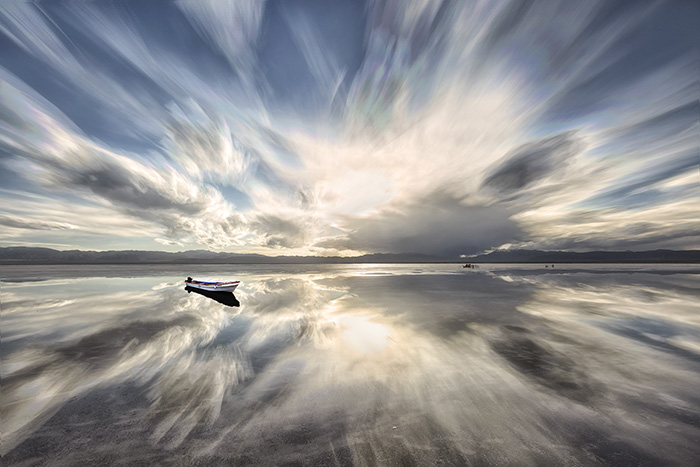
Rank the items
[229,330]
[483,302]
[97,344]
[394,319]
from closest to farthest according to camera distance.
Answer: [97,344], [229,330], [394,319], [483,302]

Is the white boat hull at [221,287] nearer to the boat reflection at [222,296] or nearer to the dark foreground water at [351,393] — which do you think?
the boat reflection at [222,296]

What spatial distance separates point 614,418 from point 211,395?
14.0 metres

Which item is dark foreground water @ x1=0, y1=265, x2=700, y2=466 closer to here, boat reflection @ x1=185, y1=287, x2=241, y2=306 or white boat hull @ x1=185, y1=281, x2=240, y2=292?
boat reflection @ x1=185, y1=287, x2=241, y2=306

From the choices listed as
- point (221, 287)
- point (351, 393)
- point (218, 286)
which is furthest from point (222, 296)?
point (351, 393)

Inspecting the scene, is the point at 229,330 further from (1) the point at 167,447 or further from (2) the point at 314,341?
(1) the point at 167,447

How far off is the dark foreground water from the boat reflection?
11.2 m

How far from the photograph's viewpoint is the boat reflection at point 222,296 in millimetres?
31558

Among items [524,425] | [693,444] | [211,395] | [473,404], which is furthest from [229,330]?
[693,444]

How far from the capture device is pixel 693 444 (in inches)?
278

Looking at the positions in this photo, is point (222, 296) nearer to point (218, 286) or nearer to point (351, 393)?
point (218, 286)

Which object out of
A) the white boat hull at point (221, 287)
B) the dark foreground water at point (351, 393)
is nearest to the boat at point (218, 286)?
the white boat hull at point (221, 287)

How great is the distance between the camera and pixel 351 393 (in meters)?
9.95

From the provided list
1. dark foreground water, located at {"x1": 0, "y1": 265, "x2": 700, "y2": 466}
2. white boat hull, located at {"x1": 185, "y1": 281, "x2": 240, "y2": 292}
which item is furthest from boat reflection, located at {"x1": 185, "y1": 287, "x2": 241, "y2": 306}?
dark foreground water, located at {"x1": 0, "y1": 265, "x2": 700, "y2": 466}

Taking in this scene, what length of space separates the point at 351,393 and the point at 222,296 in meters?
32.8
